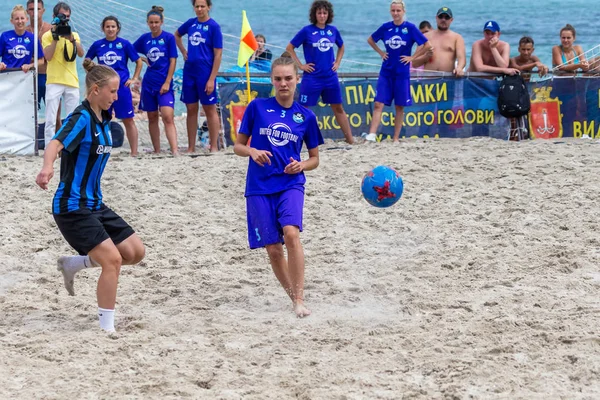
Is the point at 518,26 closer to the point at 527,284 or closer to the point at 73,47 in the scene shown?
the point at 73,47

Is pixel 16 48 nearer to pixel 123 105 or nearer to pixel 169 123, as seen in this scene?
pixel 123 105

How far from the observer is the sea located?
33500mm

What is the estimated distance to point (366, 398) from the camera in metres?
4.15

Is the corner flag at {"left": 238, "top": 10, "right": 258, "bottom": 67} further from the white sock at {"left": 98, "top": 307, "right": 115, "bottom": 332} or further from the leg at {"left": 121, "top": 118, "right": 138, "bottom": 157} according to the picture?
the white sock at {"left": 98, "top": 307, "right": 115, "bottom": 332}

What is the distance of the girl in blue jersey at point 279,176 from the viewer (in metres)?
5.55

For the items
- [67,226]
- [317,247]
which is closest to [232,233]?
[317,247]

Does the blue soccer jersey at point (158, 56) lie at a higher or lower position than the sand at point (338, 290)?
higher

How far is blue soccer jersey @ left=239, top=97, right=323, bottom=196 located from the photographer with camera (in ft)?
16.7

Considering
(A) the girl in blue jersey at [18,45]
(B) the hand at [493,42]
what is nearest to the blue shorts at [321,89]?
(B) the hand at [493,42]

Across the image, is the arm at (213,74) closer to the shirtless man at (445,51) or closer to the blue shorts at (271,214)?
the shirtless man at (445,51)

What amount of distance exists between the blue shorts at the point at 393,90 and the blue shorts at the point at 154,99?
8.09 ft

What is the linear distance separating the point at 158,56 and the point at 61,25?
3.67 feet

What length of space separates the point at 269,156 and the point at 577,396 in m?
2.36

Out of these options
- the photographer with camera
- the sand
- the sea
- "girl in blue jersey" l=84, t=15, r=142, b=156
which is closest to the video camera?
the photographer with camera
